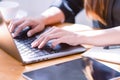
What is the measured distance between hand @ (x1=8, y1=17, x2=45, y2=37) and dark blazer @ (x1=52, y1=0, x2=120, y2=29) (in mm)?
244

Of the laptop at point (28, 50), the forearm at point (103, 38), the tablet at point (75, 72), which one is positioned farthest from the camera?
the forearm at point (103, 38)

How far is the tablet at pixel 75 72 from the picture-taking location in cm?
77

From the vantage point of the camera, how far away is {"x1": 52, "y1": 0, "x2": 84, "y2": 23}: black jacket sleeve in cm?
141

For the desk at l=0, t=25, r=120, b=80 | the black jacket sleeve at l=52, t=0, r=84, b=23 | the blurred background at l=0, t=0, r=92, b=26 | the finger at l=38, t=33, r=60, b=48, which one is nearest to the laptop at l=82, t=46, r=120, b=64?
the desk at l=0, t=25, r=120, b=80

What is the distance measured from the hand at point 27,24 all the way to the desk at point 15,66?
193mm

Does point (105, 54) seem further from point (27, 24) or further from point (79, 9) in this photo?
point (79, 9)

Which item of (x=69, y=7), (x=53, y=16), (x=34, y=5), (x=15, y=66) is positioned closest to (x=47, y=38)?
(x=15, y=66)

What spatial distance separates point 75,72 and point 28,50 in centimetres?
23

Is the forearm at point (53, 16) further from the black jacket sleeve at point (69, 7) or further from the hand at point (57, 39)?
the hand at point (57, 39)

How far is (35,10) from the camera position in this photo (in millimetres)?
2320

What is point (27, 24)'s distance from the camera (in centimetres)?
116

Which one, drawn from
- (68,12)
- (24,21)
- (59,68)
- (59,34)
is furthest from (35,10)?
(59,68)

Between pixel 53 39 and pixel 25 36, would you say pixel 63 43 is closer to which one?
pixel 53 39

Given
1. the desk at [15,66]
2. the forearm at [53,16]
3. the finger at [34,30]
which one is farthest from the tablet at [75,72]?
the forearm at [53,16]
